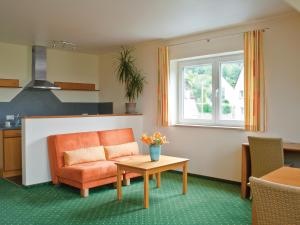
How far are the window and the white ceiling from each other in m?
0.61

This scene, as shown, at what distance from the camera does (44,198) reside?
3.96 meters

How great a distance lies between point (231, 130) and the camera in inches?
182

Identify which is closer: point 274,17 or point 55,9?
point 55,9

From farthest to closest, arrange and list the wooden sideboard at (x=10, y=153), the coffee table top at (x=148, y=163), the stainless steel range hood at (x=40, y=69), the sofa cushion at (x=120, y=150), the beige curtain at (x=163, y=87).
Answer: the stainless steel range hood at (x=40, y=69) → the beige curtain at (x=163, y=87) → the wooden sideboard at (x=10, y=153) → the sofa cushion at (x=120, y=150) → the coffee table top at (x=148, y=163)

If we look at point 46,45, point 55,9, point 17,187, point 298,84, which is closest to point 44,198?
point 17,187

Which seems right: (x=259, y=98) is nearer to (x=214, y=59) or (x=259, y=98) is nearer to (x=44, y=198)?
(x=214, y=59)

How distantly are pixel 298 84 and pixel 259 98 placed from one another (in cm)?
54

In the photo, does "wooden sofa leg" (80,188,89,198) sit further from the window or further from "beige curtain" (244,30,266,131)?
"beige curtain" (244,30,266,131)

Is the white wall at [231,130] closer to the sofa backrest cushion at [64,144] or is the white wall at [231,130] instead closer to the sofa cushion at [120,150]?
the sofa cushion at [120,150]

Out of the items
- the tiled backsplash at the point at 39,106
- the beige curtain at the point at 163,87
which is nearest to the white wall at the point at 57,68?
the tiled backsplash at the point at 39,106

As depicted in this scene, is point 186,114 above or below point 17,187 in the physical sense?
above

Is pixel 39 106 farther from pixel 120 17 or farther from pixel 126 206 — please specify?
pixel 126 206

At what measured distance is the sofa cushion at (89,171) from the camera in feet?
13.2

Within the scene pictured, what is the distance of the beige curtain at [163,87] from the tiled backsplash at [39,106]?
1.60 m
